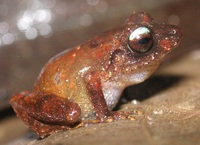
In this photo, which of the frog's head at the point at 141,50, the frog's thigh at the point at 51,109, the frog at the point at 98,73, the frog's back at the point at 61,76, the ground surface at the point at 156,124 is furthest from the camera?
the frog's back at the point at 61,76

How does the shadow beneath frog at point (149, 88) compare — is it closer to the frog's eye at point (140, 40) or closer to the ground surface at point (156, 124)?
the ground surface at point (156, 124)

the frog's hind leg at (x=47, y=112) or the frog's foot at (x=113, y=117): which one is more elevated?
the frog's hind leg at (x=47, y=112)

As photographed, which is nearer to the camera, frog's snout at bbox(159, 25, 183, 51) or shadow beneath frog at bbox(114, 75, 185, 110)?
frog's snout at bbox(159, 25, 183, 51)

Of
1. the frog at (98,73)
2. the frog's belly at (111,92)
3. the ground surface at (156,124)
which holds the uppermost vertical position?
the frog at (98,73)

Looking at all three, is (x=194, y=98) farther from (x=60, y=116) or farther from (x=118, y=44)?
(x=60, y=116)

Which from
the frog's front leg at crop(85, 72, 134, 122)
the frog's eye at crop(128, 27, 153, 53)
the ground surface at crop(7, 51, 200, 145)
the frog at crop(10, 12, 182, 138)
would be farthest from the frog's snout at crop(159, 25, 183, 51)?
the frog's front leg at crop(85, 72, 134, 122)

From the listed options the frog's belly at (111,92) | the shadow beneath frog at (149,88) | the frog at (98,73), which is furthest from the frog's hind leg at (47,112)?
the shadow beneath frog at (149,88)

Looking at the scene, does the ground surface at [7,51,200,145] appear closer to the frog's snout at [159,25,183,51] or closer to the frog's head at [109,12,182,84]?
the frog's head at [109,12,182,84]
